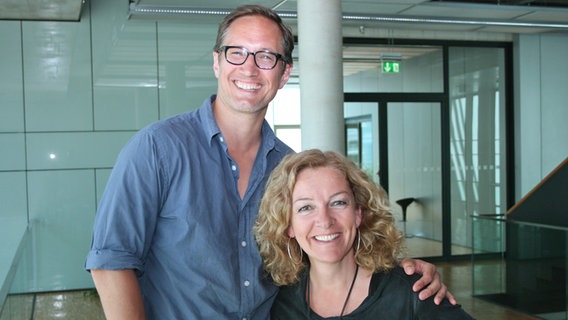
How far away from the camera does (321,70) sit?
5.25 m

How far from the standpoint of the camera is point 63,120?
332 inches

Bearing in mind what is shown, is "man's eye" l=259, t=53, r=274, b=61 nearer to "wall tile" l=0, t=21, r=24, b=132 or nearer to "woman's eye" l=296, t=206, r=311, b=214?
"woman's eye" l=296, t=206, r=311, b=214

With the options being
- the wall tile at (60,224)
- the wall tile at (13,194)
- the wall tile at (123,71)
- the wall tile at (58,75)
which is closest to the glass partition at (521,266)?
the wall tile at (123,71)

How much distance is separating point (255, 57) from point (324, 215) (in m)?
0.52

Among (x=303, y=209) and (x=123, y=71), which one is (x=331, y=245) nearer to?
(x=303, y=209)

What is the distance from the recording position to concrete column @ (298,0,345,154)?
5.25 metres

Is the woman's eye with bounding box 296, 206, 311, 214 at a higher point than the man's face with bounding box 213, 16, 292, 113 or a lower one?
lower

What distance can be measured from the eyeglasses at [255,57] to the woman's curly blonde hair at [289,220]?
34 centimetres

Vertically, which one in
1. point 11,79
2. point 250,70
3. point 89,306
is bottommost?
point 89,306

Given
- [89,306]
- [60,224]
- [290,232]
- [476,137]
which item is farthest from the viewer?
[476,137]

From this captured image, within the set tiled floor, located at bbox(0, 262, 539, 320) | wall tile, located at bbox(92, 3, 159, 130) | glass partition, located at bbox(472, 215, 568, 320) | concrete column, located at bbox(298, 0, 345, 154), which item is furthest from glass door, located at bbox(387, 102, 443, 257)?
concrete column, located at bbox(298, 0, 345, 154)

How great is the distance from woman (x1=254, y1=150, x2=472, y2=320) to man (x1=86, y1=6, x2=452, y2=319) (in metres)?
0.06

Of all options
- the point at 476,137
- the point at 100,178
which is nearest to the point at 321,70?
the point at 100,178

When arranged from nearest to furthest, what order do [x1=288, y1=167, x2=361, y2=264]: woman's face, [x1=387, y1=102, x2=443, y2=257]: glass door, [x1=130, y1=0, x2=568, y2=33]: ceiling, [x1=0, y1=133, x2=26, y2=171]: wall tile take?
1. [x1=288, y1=167, x2=361, y2=264]: woman's face
2. [x1=130, y1=0, x2=568, y2=33]: ceiling
3. [x1=0, y1=133, x2=26, y2=171]: wall tile
4. [x1=387, y1=102, x2=443, y2=257]: glass door
